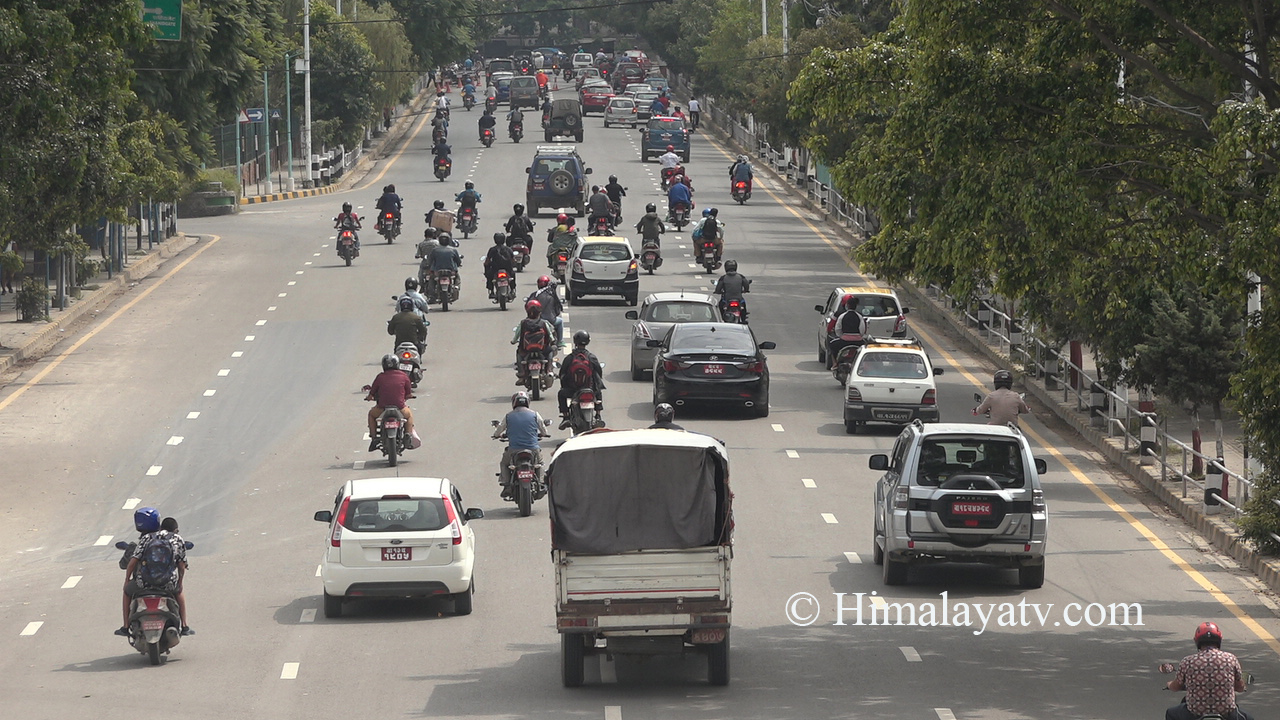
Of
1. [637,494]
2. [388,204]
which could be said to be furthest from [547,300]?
[388,204]

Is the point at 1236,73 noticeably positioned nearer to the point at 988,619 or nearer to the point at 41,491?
the point at 988,619

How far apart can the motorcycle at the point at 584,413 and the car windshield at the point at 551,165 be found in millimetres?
31721

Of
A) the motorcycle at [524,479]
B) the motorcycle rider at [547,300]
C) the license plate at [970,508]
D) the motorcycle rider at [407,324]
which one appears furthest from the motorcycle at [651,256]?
the license plate at [970,508]

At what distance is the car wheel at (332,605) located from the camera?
17.8 metres

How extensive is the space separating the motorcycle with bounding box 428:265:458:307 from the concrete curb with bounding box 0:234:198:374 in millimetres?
7320

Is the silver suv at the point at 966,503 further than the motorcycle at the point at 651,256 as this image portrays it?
No

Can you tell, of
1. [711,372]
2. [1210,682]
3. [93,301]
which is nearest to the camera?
[1210,682]

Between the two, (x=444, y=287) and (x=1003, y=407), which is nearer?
(x=1003, y=407)

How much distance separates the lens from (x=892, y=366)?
28672 millimetres

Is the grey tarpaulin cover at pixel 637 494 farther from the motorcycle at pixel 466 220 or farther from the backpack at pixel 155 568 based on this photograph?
the motorcycle at pixel 466 220

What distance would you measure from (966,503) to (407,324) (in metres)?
15.3

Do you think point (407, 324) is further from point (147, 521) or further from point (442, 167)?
point (442, 167)

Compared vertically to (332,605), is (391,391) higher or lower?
higher

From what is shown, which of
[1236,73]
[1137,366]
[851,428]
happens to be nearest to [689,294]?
[851,428]
